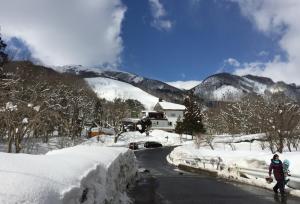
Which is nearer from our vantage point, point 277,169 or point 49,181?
point 49,181

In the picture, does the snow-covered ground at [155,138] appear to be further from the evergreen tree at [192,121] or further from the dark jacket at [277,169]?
the dark jacket at [277,169]

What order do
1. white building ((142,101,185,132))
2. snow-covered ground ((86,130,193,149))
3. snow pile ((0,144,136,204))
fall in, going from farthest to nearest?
1. white building ((142,101,185,132))
2. snow-covered ground ((86,130,193,149))
3. snow pile ((0,144,136,204))

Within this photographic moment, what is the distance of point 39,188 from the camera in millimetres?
5680

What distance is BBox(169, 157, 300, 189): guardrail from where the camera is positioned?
19.1m

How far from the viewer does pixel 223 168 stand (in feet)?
93.1


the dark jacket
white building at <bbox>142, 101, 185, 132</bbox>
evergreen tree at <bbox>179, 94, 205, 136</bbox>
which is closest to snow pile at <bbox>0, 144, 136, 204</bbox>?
the dark jacket

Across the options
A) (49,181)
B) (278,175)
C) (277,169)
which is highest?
(49,181)

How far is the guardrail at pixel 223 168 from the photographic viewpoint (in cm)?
1914

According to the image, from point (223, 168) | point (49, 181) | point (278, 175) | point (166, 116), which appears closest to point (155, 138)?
point (166, 116)

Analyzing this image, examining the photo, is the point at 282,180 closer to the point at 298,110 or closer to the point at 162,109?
the point at 298,110

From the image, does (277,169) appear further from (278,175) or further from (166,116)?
(166,116)

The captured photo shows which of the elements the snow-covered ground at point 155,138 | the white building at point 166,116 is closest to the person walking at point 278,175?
the snow-covered ground at point 155,138

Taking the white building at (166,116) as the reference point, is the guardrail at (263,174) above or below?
below

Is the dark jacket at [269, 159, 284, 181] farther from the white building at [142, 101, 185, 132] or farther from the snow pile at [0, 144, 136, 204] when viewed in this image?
the white building at [142, 101, 185, 132]
